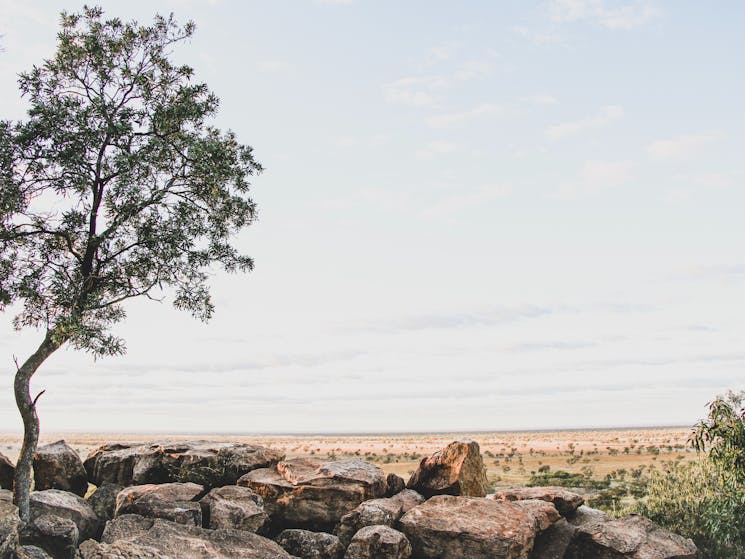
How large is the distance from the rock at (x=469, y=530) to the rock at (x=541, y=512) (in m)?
0.45

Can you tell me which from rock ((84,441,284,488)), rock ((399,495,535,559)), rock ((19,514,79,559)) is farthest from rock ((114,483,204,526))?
rock ((399,495,535,559))

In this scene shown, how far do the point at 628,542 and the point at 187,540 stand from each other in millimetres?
14946

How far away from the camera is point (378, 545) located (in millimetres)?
20141

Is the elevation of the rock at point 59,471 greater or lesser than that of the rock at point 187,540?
greater

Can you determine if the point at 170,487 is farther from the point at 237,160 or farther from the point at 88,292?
the point at 237,160

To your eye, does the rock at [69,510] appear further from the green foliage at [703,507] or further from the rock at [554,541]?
the green foliage at [703,507]

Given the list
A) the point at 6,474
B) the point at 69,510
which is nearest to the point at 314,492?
the point at 69,510

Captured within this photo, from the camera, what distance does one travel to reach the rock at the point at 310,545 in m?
20.5

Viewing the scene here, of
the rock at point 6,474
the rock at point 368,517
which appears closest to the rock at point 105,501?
the rock at point 6,474

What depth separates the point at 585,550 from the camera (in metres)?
22.4

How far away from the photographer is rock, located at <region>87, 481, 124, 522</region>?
2322cm

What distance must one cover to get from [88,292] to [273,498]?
36.9ft

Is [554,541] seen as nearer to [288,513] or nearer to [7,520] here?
[288,513]

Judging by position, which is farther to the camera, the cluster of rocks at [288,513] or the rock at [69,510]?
the rock at [69,510]
